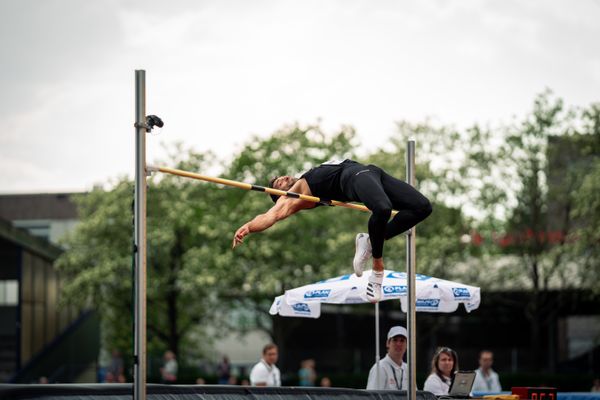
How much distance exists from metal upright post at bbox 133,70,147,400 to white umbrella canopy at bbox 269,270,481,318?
6.48 meters

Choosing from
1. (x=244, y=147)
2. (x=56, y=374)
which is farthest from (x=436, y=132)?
(x=56, y=374)

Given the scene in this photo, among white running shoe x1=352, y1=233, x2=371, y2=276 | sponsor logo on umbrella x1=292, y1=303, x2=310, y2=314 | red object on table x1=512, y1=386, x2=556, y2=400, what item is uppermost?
white running shoe x1=352, y1=233, x2=371, y2=276

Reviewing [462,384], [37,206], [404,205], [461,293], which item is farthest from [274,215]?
[37,206]

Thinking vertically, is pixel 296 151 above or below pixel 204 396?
above

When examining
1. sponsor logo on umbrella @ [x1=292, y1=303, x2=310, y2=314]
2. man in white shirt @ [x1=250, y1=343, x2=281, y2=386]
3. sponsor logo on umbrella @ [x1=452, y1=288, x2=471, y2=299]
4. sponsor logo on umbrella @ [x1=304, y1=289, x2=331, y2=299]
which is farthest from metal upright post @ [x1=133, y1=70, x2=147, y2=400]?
sponsor logo on umbrella @ [x1=292, y1=303, x2=310, y2=314]

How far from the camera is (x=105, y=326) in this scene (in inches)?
1757

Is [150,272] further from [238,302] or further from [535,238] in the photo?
[535,238]

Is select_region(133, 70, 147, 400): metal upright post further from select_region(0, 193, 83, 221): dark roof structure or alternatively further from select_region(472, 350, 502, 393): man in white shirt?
select_region(0, 193, 83, 221): dark roof structure

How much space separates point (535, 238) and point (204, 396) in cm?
2943

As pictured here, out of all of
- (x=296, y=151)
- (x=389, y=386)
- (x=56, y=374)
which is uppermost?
(x=296, y=151)

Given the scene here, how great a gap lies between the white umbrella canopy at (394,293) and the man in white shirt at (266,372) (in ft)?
3.22

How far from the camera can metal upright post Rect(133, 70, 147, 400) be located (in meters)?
7.23

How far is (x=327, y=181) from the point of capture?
9516 millimetres

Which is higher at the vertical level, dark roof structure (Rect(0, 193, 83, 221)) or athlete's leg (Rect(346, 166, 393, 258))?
dark roof structure (Rect(0, 193, 83, 221))
